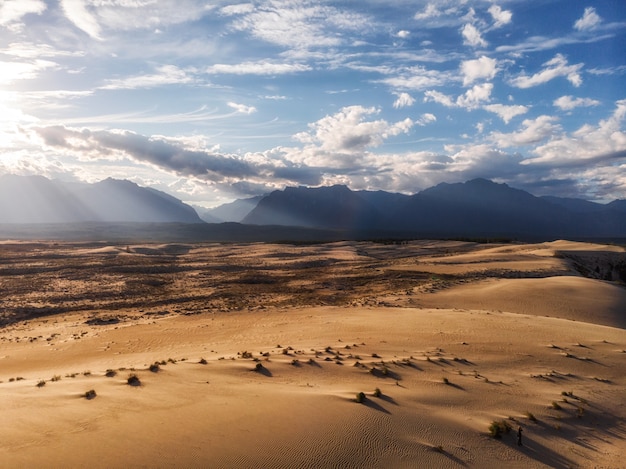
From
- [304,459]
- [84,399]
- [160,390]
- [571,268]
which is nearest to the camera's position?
[304,459]

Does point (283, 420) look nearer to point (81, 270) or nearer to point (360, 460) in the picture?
point (360, 460)

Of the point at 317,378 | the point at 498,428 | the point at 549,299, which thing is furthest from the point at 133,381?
the point at 549,299

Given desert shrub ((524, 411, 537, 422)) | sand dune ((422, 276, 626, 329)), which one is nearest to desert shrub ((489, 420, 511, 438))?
desert shrub ((524, 411, 537, 422))

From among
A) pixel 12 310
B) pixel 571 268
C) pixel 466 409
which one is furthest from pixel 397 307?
pixel 571 268

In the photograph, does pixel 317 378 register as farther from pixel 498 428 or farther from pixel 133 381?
pixel 133 381

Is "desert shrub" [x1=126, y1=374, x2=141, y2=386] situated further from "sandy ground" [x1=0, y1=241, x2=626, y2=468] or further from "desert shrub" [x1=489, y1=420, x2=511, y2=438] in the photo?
"desert shrub" [x1=489, y1=420, x2=511, y2=438]

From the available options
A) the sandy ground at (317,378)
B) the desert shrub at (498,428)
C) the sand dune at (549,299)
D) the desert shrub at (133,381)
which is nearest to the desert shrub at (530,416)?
the sandy ground at (317,378)
